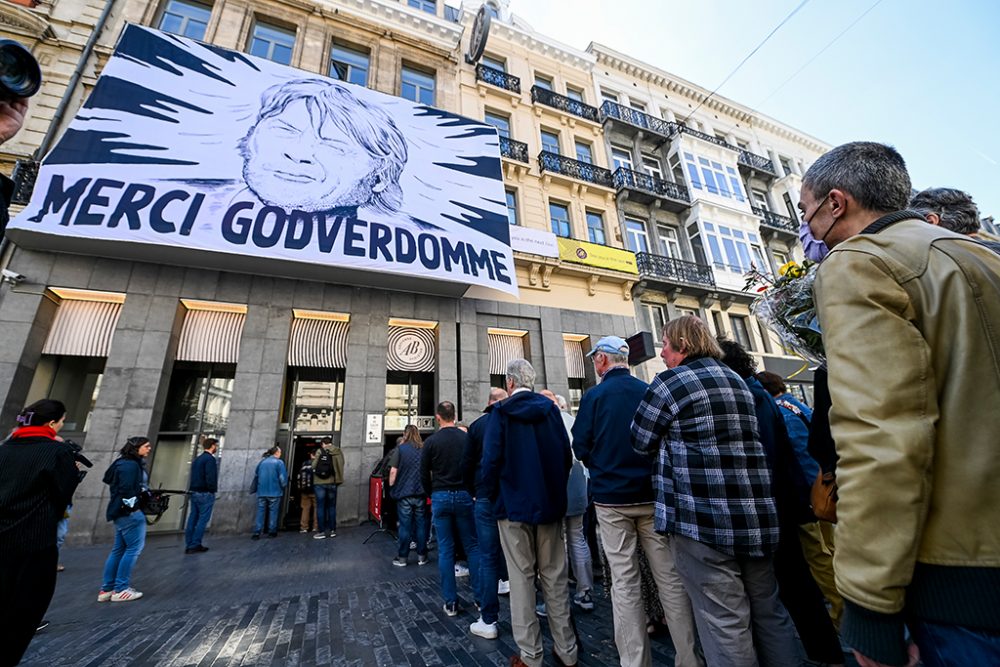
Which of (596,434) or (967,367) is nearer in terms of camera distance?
(967,367)

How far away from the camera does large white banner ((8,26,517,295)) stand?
7848 mm

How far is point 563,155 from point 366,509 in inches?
568

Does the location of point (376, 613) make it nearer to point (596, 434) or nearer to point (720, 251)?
point (596, 434)

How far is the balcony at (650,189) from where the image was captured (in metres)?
15.6

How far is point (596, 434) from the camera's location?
2.99 metres

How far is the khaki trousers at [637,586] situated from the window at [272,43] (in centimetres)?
1600

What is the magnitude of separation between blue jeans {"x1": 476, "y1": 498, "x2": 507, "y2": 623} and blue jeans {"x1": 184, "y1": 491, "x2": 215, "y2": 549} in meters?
6.15

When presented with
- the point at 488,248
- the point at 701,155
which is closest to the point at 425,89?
the point at 488,248

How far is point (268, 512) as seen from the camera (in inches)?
319

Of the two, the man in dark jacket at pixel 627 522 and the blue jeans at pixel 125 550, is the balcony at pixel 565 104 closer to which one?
the man in dark jacket at pixel 627 522

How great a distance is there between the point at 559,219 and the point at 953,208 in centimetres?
1316

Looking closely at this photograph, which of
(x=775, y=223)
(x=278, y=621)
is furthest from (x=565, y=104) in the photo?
(x=278, y=621)

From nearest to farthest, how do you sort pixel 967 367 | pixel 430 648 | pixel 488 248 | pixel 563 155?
pixel 967 367
pixel 430 648
pixel 488 248
pixel 563 155

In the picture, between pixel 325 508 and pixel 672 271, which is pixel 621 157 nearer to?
pixel 672 271
